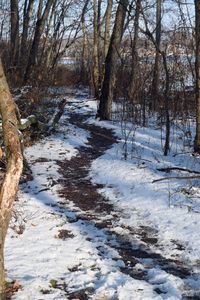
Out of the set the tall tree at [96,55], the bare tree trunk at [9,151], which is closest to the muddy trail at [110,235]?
the bare tree trunk at [9,151]

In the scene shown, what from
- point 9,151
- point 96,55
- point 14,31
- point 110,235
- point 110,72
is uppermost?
point 14,31

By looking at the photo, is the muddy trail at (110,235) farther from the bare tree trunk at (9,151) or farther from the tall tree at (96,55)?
the tall tree at (96,55)

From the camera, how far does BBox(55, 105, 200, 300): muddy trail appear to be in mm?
4234

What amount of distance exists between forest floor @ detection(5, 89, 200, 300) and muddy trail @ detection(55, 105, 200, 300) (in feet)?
0.03

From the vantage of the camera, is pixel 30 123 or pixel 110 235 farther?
pixel 30 123

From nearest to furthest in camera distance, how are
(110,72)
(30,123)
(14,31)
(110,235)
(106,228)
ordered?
(110,235)
(106,228)
(30,123)
(110,72)
(14,31)

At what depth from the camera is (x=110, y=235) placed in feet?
17.1

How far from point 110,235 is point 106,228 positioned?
0.23 meters

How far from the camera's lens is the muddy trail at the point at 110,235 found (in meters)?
4.23

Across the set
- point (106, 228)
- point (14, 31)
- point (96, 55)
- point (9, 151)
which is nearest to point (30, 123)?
point (106, 228)

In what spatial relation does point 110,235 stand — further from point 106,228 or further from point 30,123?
point 30,123

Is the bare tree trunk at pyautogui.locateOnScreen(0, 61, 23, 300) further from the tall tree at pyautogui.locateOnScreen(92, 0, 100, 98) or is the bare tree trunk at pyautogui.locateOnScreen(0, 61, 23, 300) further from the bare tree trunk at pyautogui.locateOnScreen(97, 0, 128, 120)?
the tall tree at pyautogui.locateOnScreen(92, 0, 100, 98)

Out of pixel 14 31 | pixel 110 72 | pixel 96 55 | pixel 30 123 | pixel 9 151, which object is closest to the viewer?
pixel 9 151

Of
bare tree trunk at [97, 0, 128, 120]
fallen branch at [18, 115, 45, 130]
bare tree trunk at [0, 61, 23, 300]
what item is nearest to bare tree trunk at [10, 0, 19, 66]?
bare tree trunk at [97, 0, 128, 120]
